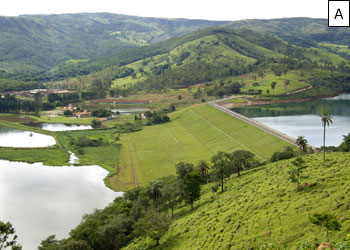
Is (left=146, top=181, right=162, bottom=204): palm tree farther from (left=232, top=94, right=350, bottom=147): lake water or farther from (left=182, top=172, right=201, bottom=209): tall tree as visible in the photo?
(left=232, top=94, right=350, bottom=147): lake water

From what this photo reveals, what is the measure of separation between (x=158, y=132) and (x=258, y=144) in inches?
1733

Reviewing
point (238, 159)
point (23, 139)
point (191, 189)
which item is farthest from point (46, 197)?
point (23, 139)

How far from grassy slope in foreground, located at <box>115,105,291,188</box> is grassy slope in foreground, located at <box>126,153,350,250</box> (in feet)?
112

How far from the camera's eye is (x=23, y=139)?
125500 millimetres

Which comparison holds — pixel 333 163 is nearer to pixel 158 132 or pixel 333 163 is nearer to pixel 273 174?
pixel 273 174

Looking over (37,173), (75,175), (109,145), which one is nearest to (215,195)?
(75,175)

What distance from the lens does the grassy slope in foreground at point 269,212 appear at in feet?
104

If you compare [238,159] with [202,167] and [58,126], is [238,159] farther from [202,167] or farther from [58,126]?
[58,126]

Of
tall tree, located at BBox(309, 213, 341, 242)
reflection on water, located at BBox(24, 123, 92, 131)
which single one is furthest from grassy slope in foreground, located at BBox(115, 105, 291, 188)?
tall tree, located at BBox(309, 213, 341, 242)

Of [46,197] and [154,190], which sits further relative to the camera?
[46,197]

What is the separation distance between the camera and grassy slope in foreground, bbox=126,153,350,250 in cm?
3164

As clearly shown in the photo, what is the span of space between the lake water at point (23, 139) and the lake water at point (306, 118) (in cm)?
8266

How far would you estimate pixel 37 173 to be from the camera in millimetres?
89375

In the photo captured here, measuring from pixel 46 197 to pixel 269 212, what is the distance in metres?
52.1
